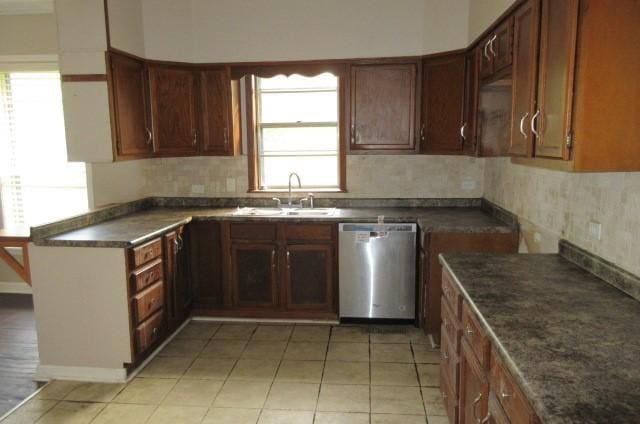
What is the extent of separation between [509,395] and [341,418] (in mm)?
1424

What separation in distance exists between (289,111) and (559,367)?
140 inches

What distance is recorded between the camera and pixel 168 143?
4203mm

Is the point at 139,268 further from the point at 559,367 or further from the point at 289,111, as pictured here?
the point at 559,367

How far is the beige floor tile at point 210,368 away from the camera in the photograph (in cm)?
320

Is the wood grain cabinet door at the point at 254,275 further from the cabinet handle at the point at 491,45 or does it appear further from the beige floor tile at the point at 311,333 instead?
the cabinet handle at the point at 491,45

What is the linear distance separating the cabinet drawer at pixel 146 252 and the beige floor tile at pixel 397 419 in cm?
175

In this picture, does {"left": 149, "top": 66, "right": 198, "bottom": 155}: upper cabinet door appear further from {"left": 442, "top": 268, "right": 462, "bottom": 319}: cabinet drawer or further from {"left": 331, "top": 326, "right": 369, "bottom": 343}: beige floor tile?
{"left": 442, "top": 268, "right": 462, "bottom": 319}: cabinet drawer

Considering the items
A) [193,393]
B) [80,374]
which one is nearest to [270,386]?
[193,393]

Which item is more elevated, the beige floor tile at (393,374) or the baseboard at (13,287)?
the baseboard at (13,287)

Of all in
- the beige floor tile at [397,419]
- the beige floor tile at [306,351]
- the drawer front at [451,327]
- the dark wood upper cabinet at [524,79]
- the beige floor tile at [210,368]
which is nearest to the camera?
the dark wood upper cabinet at [524,79]

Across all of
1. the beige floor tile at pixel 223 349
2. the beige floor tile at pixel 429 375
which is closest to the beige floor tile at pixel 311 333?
the beige floor tile at pixel 223 349

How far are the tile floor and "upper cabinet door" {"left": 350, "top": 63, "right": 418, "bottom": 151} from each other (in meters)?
1.61

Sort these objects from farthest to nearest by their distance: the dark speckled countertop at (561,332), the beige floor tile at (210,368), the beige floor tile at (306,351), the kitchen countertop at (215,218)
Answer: the beige floor tile at (306,351) → the beige floor tile at (210,368) → the kitchen countertop at (215,218) → the dark speckled countertop at (561,332)

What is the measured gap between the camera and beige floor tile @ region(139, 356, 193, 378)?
3.22 metres
